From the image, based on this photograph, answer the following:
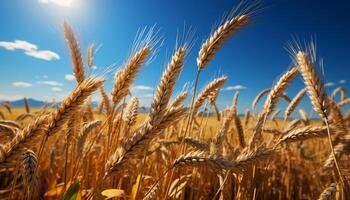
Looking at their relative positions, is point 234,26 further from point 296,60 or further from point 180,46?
point 296,60

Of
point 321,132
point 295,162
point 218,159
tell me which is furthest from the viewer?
point 295,162

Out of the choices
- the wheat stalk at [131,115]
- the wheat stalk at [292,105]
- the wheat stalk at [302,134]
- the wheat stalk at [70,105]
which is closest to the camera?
the wheat stalk at [70,105]

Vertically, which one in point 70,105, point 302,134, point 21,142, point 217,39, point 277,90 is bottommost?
point 21,142

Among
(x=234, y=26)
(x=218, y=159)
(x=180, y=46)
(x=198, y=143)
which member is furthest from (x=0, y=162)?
(x=234, y=26)

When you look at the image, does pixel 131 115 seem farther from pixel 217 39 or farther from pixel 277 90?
→ pixel 277 90

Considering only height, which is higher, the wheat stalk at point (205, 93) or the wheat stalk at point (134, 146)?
the wheat stalk at point (205, 93)

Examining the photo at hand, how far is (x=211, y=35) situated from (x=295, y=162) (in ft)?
10.9

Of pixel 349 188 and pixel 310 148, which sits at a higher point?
pixel 310 148

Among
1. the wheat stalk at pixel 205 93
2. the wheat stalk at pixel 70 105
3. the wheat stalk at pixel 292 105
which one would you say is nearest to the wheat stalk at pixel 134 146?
the wheat stalk at pixel 70 105

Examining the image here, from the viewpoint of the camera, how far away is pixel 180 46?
6.00 ft

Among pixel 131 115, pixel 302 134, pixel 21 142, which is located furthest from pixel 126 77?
pixel 302 134

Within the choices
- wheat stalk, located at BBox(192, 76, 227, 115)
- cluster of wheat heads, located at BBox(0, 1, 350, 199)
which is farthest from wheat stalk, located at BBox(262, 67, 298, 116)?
wheat stalk, located at BBox(192, 76, 227, 115)

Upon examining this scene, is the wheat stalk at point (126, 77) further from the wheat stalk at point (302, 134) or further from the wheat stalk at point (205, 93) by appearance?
the wheat stalk at point (302, 134)

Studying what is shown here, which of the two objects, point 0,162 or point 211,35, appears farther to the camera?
point 211,35
